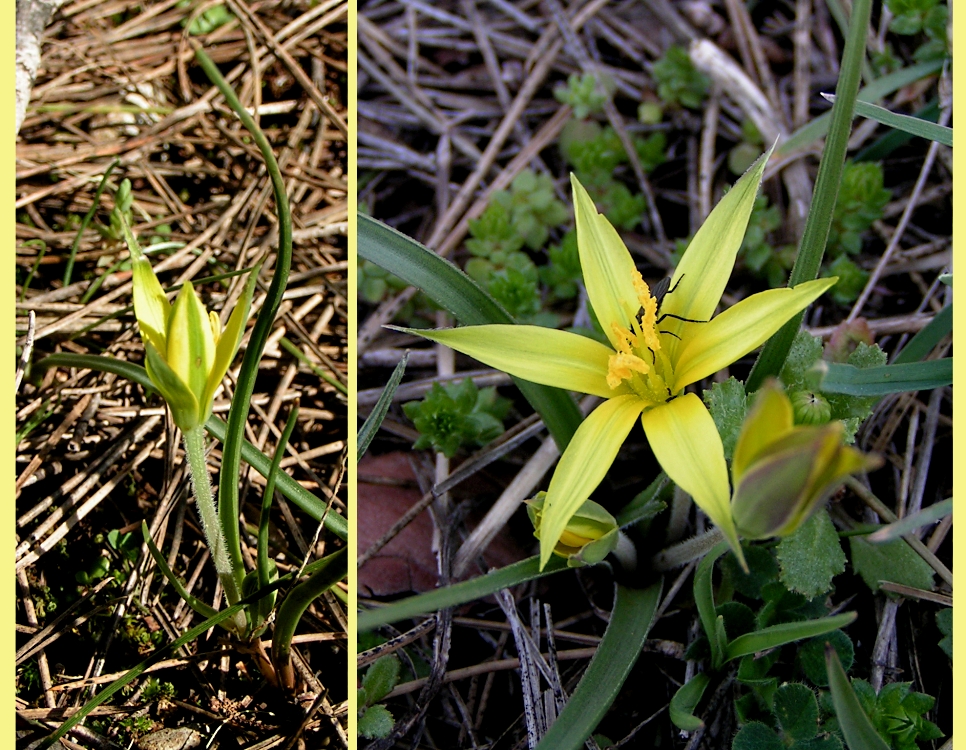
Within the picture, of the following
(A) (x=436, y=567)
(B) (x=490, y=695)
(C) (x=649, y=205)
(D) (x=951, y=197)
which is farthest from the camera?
(C) (x=649, y=205)

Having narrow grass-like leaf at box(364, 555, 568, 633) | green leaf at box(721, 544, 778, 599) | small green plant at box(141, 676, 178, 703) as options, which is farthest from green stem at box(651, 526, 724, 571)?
small green plant at box(141, 676, 178, 703)

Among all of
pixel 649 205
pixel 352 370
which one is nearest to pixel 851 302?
pixel 649 205

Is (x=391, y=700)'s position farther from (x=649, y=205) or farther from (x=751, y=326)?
(x=649, y=205)

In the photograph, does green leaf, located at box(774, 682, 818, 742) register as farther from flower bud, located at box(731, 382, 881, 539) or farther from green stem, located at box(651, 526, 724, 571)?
flower bud, located at box(731, 382, 881, 539)

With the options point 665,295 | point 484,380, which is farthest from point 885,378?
point 484,380

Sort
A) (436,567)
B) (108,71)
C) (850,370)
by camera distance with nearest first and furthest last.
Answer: (850,370) < (436,567) < (108,71)

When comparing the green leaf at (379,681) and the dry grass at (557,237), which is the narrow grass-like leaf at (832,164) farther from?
the green leaf at (379,681)

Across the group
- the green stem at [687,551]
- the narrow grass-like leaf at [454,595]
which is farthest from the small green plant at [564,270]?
the narrow grass-like leaf at [454,595]
